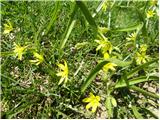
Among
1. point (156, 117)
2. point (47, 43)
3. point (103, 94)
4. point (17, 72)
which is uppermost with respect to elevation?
point (47, 43)

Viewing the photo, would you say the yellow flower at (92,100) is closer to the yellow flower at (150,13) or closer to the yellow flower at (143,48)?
the yellow flower at (143,48)

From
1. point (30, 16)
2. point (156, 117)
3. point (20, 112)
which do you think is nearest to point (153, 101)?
point (156, 117)

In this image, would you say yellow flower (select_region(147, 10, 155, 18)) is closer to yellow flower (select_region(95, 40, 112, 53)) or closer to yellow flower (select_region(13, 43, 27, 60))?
yellow flower (select_region(95, 40, 112, 53))

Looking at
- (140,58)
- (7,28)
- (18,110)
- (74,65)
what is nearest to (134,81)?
(140,58)

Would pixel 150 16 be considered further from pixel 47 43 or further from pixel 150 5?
pixel 47 43

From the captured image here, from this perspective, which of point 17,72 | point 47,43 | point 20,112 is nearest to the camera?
point 20,112

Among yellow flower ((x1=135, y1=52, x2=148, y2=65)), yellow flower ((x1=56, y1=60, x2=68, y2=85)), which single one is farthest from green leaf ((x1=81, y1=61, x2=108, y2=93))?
yellow flower ((x1=135, y1=52, x2=148, y2=65))

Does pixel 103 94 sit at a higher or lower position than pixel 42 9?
lower

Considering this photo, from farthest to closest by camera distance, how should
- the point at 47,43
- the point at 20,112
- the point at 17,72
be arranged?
1. the point at 47,43
2. the point at 17,72
3. the point at 20,112

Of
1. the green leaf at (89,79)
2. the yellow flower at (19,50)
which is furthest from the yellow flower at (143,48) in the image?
the yellow flower at (19,50)
